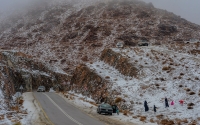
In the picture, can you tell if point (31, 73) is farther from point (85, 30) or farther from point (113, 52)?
point (85, 30)

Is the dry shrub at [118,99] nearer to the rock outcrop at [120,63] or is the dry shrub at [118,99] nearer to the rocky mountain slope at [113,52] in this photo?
the rocky mountain slope at [113,52]

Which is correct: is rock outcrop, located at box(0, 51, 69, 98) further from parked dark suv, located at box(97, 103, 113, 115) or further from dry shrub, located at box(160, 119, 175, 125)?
dry shrub, located at box(160, 119, 175, 125)

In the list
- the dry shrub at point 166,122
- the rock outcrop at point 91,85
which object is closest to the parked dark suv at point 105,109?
the rock outcrop at point 91,85

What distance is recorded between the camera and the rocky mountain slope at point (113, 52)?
2620 centimetres

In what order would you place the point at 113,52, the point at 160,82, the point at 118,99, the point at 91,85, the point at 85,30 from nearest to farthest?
the point at 118,99 < the point at 160,82 < the point at 91,85 < the point at 113,52 < the point at 85,30

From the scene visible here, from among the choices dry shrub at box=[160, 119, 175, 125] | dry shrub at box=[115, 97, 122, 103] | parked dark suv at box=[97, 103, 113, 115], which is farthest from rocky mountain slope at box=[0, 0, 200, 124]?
parked dark suv at box=[97, 103, 113, 115]

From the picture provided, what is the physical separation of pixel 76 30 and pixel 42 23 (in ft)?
76.1

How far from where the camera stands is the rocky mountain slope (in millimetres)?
26198

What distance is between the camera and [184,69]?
30.4 metres

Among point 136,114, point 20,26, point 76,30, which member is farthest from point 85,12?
point 136,114

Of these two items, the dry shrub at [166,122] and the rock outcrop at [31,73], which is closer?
the dry shrub at [166,122]

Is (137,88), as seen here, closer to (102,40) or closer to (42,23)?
(102,40)

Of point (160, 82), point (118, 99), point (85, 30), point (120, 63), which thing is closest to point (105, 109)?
point (118, 99)

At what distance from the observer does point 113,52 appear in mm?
43125
